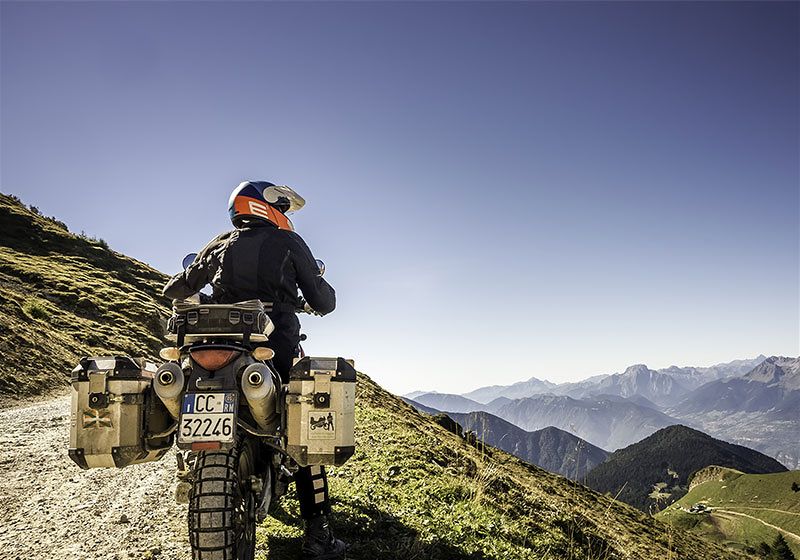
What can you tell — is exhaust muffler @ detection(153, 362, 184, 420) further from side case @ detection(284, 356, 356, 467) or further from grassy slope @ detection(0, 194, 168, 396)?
side case @ detection(284, 356, 356, 467)

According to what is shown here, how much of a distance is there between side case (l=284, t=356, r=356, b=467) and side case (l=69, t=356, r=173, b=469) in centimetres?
122

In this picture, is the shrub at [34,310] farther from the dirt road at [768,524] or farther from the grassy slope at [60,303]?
the dirt road at [768,524]

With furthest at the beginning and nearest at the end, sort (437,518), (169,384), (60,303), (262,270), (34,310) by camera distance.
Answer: (60,303) → (34,310) → (437,518) → (262,270) → (169,384)

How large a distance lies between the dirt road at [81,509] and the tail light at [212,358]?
9.41 feet

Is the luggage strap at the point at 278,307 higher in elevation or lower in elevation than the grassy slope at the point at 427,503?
higher

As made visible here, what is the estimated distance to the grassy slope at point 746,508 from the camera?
102938 mm

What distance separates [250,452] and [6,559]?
10.9 feet

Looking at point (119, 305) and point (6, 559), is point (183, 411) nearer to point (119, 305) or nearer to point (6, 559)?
point (6, 559)

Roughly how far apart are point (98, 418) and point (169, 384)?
0.71m

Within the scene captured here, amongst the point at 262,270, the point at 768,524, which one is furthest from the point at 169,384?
the point at 768,524

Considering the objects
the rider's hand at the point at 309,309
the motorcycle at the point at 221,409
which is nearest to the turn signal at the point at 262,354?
the motorcycle at the point at 221,409

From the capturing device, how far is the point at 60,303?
102ft

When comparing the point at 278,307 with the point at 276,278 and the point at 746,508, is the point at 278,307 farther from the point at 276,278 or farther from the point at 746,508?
the point at 746,508

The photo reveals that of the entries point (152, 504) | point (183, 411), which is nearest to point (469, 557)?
point (183, 411)
